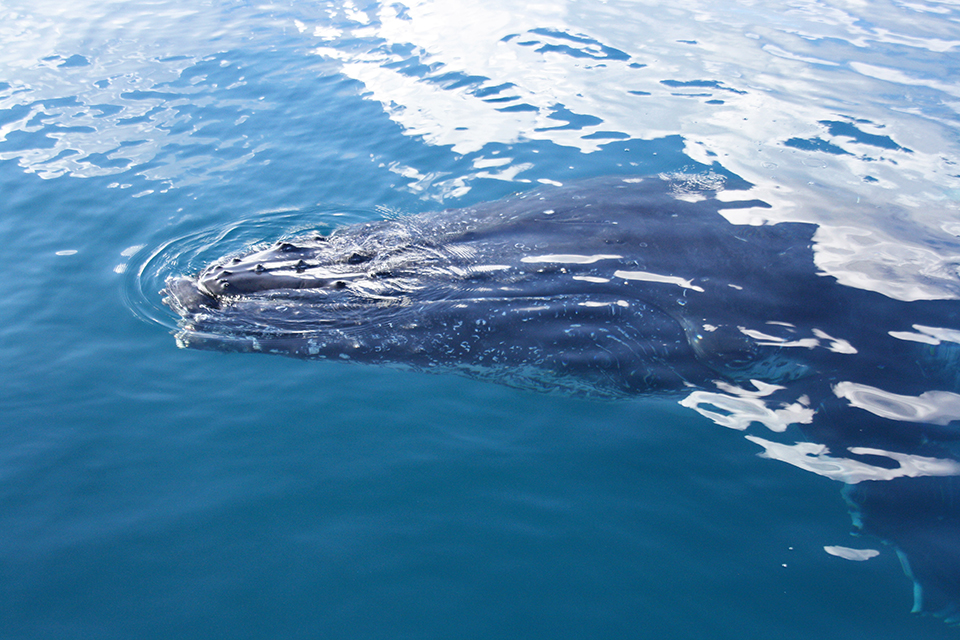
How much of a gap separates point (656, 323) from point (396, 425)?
2.76 m

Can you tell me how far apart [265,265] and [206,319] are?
2.93 feet

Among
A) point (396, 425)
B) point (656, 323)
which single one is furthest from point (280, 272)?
point (656, 323)

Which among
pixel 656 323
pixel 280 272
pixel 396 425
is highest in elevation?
pixel 280 272

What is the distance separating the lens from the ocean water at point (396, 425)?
4.64 meters

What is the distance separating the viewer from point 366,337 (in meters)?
6.39

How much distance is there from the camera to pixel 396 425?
6059 millimetres

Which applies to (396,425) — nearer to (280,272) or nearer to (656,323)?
(280,272)

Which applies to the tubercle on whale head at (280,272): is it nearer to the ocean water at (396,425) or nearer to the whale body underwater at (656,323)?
the whale body underwater at (656,323)

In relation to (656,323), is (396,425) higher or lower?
lower

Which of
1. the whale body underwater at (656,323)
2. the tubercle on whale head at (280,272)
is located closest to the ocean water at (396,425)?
the whale body underwater at (656,323)

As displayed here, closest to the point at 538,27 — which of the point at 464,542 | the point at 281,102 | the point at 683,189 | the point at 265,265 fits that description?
the point at 281,102

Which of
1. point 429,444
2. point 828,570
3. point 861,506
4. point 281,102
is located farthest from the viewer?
point 281,102

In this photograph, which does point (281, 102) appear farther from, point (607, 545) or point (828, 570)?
point (828, 570)

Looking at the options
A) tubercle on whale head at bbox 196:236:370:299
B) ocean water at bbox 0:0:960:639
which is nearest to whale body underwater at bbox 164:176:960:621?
tubercle on whale head at bbox 196:236:370:299
